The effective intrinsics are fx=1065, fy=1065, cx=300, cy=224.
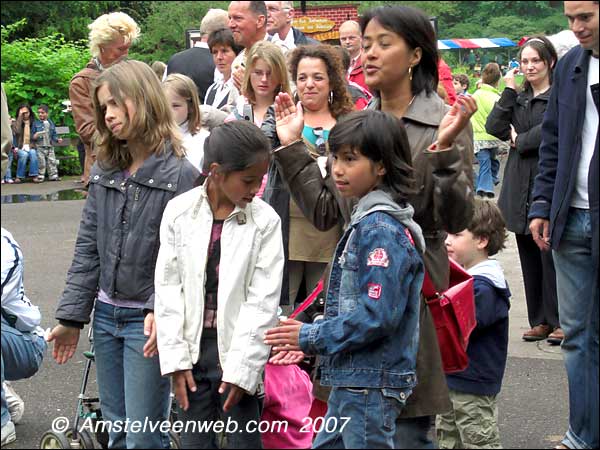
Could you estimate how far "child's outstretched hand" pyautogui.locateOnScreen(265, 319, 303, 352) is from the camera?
3.76 meters

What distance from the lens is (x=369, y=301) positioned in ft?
11.8

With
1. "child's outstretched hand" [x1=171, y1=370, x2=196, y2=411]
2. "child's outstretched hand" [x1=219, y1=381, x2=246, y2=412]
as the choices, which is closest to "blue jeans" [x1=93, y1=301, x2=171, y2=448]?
"child's outstretched hand" [x1=171, y1=370, x2=196, y2=411]

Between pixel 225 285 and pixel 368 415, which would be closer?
pixel 368 415

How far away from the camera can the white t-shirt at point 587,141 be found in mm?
4883

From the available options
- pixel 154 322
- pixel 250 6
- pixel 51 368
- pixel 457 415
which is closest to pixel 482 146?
pixel 250 6

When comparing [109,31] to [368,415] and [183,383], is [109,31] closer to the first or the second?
[183,383]

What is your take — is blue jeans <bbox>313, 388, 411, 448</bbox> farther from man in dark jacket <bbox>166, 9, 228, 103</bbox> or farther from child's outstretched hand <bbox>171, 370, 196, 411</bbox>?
man in dark jacket <bbox>166, 9, 228, 103</bbox>

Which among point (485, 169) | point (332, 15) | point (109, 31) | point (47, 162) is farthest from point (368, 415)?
point (332, 15)

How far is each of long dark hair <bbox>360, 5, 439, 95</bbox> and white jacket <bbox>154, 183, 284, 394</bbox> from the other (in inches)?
32.3

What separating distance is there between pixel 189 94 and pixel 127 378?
8.31 ft

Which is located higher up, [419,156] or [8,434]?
[419,156]

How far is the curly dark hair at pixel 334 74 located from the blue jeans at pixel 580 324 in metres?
1.55

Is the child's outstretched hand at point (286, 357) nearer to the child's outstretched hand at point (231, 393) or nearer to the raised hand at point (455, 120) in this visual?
the child's outstretched hand at point (231, 393)

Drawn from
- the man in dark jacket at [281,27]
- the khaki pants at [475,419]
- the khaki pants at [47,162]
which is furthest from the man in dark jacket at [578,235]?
the khaki pants at [47,162]
